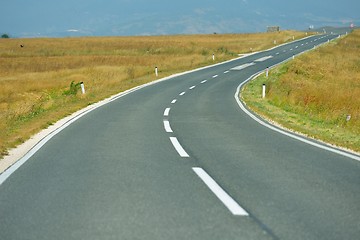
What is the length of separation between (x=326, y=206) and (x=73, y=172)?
416 cm

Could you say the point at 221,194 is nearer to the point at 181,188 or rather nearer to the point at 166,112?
A: the point at 181,188

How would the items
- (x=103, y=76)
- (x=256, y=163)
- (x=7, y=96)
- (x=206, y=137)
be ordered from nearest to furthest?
(x=256, y=163)
(x=206, y=137)
(x=7, y=96)
(x=103, y=76)

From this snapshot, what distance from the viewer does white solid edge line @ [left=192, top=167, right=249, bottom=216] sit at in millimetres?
4969

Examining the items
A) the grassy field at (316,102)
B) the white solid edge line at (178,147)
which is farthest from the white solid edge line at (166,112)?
the white solid edge line at (178,147)

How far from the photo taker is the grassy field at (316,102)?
39.1 ft

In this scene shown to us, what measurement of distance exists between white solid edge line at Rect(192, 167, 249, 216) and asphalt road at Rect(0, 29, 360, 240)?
0.02 m

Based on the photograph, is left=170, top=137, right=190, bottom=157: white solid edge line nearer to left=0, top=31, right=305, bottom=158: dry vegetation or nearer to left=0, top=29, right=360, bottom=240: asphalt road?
left=0, top=29, right=360, bottom=240: asphalt road

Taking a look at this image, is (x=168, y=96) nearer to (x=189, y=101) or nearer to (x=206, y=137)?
(x=189, y=101)

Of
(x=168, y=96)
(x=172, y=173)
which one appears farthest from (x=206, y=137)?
(x=168, y=96)

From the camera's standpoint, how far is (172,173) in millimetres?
6742

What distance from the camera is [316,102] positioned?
1852cm

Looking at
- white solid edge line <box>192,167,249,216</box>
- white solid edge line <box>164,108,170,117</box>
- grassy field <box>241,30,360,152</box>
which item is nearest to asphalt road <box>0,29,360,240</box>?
white solid edge line <box>192,167,249,216</box>

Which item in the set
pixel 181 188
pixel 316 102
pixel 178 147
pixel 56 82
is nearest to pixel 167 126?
pixel 178 147

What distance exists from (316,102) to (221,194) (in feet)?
46.8
